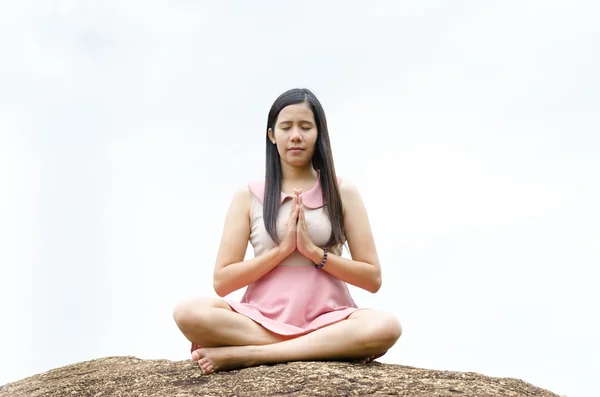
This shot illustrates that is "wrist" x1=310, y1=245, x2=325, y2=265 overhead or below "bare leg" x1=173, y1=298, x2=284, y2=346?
overhead

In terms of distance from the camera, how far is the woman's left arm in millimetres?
5316

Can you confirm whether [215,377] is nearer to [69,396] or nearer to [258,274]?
[258,274]

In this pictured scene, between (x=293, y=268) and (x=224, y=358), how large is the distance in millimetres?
738

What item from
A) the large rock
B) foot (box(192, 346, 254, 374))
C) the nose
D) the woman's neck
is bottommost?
the large rock

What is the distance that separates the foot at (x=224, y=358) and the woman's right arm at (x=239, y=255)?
0.46 m

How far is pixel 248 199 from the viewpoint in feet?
18.3

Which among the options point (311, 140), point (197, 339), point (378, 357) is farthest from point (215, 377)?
point (311, 140)

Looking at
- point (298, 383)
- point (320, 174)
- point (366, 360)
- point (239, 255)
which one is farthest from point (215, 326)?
point (320, 174)

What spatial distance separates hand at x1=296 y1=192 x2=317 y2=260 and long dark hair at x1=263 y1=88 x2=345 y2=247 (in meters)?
0.19

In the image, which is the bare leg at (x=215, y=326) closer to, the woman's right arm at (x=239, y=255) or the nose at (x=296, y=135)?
the woman's right arm at (x=239, y=255)

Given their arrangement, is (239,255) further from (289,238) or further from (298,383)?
(298,383)

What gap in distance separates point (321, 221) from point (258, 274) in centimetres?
54

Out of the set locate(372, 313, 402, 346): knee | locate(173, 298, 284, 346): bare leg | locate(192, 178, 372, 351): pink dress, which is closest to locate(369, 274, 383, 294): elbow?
locate(192, 178, 372, 351): pink dress

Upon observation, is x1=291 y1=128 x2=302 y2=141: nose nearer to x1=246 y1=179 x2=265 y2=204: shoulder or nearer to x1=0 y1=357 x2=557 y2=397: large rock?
x1=246 y1=179 x2=265 y2=204: shoulder
